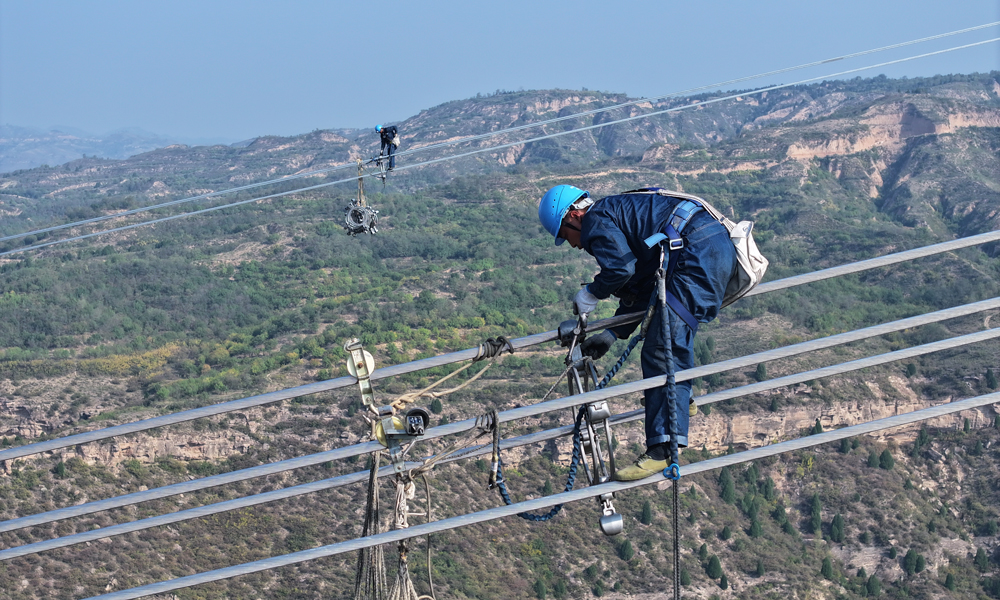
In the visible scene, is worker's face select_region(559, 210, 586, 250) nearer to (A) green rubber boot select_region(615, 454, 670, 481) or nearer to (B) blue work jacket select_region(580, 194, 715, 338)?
(B) blue work jacket select_region(580, 194, 715, 338)

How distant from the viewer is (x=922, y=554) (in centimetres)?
5172

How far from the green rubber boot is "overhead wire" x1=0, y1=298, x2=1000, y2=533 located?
0.39m

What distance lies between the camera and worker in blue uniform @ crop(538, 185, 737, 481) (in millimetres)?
4430

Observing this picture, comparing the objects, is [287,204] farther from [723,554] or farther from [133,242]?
[723,554]

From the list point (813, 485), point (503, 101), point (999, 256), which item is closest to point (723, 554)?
point (813, 485)

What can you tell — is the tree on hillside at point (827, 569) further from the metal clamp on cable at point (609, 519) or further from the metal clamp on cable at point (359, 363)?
the metal clamp on cable at point (359, 363)

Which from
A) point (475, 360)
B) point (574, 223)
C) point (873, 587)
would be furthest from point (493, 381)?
point (475, 360)

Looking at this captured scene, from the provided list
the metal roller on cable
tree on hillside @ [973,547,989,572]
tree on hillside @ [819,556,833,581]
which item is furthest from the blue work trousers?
tree on hillside @ [973,547,989,572]

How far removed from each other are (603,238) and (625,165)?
111 metres

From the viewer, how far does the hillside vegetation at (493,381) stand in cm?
4178

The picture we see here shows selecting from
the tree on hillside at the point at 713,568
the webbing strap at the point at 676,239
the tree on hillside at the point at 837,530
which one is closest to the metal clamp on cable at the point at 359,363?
the webbing strap at the point at 676,239

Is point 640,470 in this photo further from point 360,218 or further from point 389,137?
point 360,218

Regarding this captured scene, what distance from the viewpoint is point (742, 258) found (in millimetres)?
4746

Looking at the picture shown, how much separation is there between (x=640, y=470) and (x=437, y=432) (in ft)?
3.57
